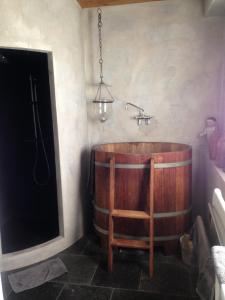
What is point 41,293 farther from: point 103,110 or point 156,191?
point 103,110

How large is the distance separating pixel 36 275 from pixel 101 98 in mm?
1864

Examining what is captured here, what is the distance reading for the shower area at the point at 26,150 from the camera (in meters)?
2.87

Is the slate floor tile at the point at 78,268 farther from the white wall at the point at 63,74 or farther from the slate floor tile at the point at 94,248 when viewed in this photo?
the white wall at the point at 63,74

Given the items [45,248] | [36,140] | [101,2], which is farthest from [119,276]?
[101,2]

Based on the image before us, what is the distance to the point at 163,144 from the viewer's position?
2791 mm

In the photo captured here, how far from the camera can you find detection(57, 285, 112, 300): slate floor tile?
184cm

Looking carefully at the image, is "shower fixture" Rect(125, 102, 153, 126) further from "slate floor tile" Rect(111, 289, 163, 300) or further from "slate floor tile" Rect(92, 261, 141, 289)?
"slate floor tile" Rect(111, 289, 163, 300)

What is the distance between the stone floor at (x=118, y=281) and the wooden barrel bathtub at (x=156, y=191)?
207mm

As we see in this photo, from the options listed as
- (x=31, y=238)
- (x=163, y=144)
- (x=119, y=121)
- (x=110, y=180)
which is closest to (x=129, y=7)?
(x=119, y=121)

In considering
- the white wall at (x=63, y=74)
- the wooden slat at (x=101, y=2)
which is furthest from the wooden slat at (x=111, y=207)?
the wooden slat at (x=101, y=2)

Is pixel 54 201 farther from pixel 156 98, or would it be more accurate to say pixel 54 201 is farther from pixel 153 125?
pixel 156 98

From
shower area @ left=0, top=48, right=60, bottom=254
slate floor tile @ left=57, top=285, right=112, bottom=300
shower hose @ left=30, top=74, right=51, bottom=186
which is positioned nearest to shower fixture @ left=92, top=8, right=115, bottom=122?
shower area @ left=0, top=48, right=60, bottom=254

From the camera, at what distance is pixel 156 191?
2188 mm

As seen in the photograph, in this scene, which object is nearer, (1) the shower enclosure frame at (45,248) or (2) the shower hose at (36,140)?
(1) the shower enclosure frame at (45,248)
